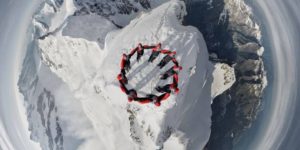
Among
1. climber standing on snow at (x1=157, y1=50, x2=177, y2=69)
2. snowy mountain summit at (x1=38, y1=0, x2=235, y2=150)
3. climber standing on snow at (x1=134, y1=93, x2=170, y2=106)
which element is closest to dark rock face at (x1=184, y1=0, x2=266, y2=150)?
snowy mountain summit at (x1=38, y1=0, x2=235, y2=150)

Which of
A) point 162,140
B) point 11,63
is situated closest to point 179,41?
point 162,140

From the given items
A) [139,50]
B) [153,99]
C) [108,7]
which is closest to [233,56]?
[108,7]

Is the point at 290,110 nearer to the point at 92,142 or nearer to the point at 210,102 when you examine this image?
the point at 210,102

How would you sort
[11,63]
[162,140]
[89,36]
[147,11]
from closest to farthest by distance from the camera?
[162,140], [89,36], [147,11], [11,63]

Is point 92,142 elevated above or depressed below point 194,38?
below

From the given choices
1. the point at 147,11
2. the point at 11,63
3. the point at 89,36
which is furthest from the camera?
the point at 11,63

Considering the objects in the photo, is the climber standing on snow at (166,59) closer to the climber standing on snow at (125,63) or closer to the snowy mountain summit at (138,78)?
A: the snowy mountain summit at (138,78)

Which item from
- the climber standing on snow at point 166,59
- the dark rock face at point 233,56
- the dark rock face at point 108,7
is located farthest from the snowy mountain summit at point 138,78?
the dark rock face at point 233,56
